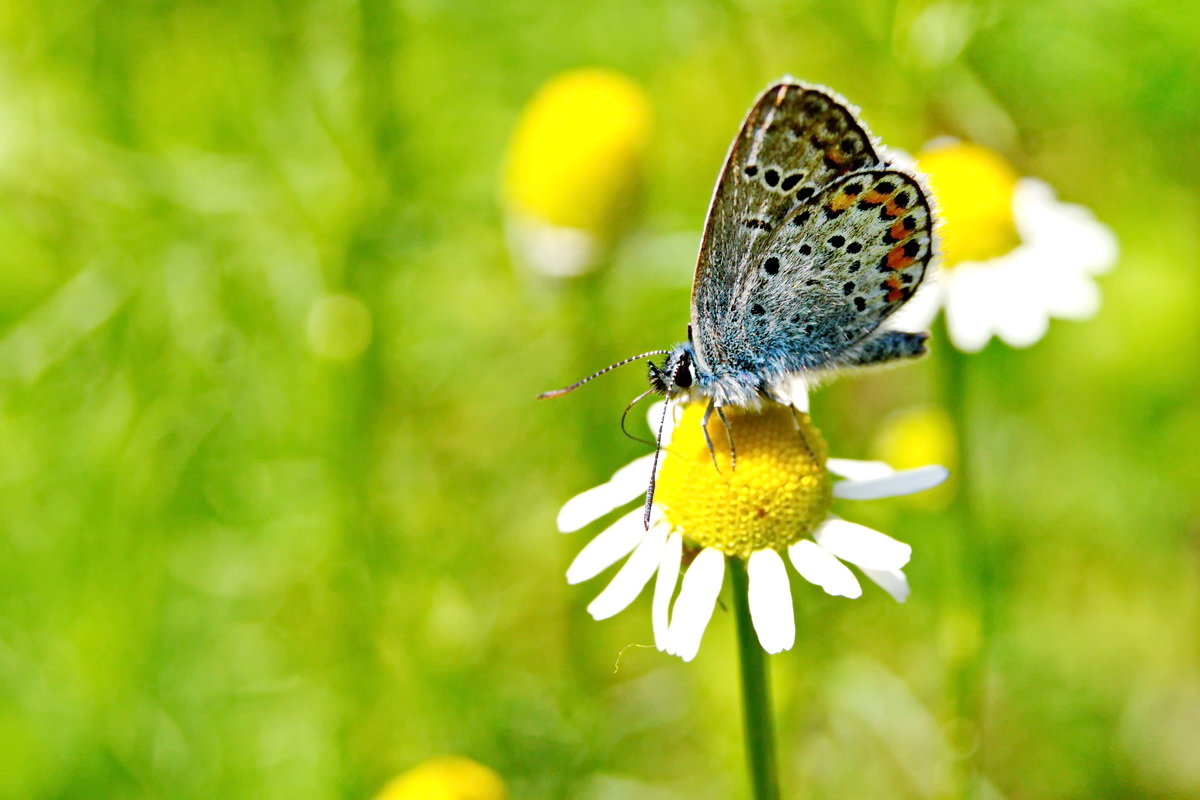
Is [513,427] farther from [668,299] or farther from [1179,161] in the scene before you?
[1179,161]

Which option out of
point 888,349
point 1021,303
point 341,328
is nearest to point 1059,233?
point 1021,303

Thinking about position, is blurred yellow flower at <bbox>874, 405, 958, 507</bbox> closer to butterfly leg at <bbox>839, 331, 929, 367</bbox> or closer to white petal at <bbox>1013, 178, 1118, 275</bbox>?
white petal at <bbox>1013, 178, 1118, 275</bbox>

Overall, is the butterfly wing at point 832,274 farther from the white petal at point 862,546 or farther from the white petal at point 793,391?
the white petal at point 862,546

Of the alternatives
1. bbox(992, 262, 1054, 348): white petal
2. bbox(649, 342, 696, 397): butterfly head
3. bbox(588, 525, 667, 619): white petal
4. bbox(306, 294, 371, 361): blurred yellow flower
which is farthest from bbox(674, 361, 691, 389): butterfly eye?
bbox(306, 294, 371, 361): blurred yellow flower

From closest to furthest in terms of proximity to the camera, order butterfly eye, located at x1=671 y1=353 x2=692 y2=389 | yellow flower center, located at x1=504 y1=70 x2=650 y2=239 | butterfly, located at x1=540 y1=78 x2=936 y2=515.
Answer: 1. butterfly, located at x1=540 y1=78 x2=936 y2=515
2. butterfly eye, located at x1=671 y1=353 x2=692 y2=389
3. yellow flower center, located at x1=504 y1=70 x2=650 y2=239

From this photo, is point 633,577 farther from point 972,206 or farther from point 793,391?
point 972,206

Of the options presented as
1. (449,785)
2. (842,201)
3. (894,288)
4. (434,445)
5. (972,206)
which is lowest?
(449,785)
